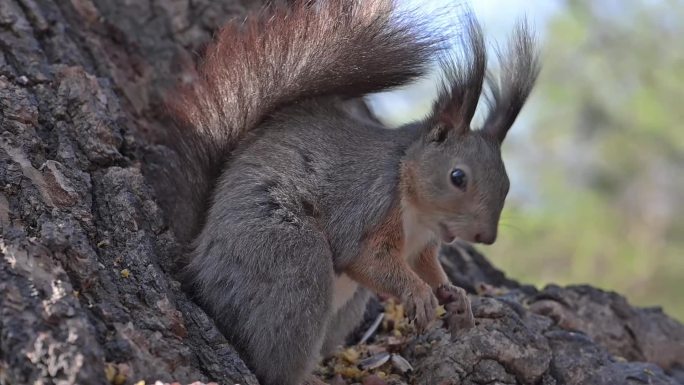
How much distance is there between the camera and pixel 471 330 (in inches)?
83.9

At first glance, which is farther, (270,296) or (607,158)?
(607,158)

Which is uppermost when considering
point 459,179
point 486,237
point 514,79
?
point 514,79

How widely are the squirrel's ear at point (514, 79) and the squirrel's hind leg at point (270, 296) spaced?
686 millimetres

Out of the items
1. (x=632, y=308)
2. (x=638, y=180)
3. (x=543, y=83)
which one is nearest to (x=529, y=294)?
(x=632, y=308)

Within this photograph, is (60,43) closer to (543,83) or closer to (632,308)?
(632,308)

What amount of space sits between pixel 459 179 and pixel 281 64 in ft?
1.78

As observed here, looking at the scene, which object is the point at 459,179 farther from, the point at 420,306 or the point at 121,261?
the point at 121,261

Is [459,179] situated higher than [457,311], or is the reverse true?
[459,179]

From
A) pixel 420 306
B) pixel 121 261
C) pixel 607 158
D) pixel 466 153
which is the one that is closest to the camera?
pixel 121 261

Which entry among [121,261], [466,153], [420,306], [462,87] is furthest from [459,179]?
[121,261]

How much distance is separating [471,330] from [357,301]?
1.10 ft

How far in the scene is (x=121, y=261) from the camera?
5.97 ft

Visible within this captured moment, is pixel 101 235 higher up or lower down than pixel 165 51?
lower down

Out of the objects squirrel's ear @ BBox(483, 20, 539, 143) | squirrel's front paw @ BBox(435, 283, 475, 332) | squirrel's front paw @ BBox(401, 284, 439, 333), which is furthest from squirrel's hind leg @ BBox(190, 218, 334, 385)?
squirrel's ear @ BBox(483, 20, 539, 143)
